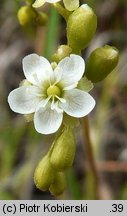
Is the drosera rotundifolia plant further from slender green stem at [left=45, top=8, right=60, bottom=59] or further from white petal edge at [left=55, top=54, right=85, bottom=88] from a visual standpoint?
slender green stem at [left=45, top=8, right=60, bottom=59]

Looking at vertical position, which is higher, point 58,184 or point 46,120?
point 46,120

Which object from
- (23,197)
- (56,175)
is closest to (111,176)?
(23,197)

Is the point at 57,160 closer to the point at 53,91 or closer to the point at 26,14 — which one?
the point at 53,91

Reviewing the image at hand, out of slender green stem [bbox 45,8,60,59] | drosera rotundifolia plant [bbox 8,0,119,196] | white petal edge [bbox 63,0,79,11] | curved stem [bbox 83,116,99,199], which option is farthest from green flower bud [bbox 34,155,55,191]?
slender green stem [bbox 45,8,60,59]

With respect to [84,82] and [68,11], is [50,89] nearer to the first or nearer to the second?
[84,82]

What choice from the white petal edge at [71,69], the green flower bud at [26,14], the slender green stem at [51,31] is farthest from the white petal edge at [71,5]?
the slender green stem at [51,31]

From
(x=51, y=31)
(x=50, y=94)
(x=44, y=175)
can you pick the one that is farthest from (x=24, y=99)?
(x=51, y=31)

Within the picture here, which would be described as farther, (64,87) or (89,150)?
(89,150)
